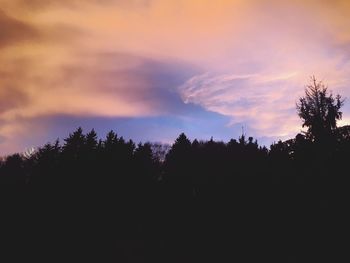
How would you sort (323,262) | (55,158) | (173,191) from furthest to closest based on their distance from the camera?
1. (55,158)
2. (173,191)
3. (323,262)

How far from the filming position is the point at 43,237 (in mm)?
36281

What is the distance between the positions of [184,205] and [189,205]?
63 centimetres

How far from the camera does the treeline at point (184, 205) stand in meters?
30.3

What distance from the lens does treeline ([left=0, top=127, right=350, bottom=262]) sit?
99.4 feet

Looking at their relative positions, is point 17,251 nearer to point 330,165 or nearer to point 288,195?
point 288,195

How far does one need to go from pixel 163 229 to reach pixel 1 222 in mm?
18237

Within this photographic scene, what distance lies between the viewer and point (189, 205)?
39594mm

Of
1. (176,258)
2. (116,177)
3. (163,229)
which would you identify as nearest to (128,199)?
(116,177)

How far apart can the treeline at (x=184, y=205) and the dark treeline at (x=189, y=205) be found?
0.11 m

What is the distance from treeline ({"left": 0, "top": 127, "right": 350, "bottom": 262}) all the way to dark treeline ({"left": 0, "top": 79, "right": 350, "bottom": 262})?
0.11 metres

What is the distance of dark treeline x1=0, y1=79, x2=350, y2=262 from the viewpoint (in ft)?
98.7

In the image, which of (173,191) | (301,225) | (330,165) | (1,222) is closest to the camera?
(301,225)

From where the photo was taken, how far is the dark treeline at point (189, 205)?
30.1 metres

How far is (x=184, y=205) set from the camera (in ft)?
131
